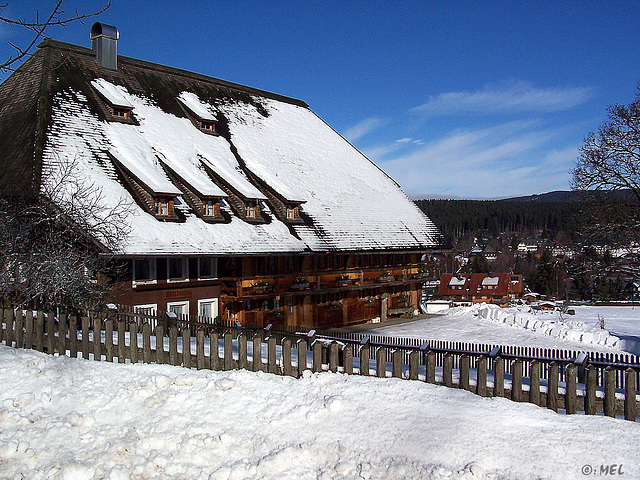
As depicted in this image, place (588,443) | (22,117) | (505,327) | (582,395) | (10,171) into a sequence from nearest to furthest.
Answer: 1. (588,443)
2. (582,395)
3. (10,171)
4. (22,117)
5. (505,327)

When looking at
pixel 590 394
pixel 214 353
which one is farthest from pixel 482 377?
pixel 214 353

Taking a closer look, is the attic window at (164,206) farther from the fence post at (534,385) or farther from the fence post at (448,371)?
the fence post at (534,385)

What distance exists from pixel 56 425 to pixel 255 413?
2674mm

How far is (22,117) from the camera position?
76.1ft

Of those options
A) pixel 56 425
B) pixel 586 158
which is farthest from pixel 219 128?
pixel 56 425

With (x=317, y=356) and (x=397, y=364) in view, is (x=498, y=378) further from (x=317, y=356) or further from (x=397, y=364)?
(x=317, y=356)

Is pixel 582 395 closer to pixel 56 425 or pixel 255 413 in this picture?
pixel 255 413

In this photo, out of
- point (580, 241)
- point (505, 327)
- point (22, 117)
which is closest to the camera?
point (22, 117)

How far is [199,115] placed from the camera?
95.0 feet

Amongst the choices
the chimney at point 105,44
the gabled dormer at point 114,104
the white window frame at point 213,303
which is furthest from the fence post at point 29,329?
the chimney at point 105,44

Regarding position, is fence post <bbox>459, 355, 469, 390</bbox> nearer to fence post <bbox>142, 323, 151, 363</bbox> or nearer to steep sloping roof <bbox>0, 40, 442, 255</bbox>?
fence post <bbox>142, 323, 151, 363</bbox>

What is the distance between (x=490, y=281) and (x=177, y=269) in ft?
287

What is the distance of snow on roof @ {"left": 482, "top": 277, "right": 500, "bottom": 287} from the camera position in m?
101

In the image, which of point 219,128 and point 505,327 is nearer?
point 219,128
